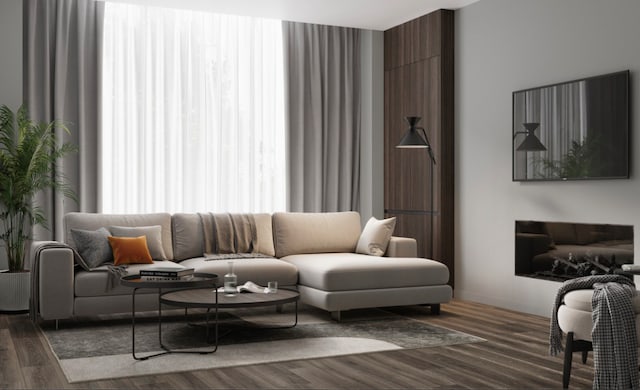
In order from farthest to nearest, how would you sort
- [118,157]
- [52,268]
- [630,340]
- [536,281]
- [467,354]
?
1. [118,157]
2. [536,281]
3. [52,268]
4. [467,354]
5. [630,340]

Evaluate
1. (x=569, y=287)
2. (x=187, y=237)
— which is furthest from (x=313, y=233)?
(x=569, y=287)

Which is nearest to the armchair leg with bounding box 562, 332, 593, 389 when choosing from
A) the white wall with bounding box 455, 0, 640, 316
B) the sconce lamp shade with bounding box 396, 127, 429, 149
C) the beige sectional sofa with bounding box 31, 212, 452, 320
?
the white wall with bounding box 455, 0, 640, 316

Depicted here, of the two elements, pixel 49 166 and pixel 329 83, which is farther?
pixel 329 83

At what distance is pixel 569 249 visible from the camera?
563 centimetres

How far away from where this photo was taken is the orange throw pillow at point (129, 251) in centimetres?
565

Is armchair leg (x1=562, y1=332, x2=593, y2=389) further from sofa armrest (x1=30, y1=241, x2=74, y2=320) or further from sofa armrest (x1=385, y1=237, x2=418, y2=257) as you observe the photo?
sofa armrest (x1=30, y1=241, x2=74, y2=320)

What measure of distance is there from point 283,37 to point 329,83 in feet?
2.32

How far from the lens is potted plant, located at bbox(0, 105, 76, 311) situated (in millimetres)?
5828

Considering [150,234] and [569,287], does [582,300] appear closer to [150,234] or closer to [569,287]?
[569,287]

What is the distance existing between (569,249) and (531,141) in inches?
36.5

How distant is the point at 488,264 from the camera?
659cm

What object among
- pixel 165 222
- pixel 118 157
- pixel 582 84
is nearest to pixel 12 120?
pixel 118 157

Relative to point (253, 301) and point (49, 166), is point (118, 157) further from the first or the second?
point (253, 301)

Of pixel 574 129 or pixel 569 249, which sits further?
pixel 569 249
